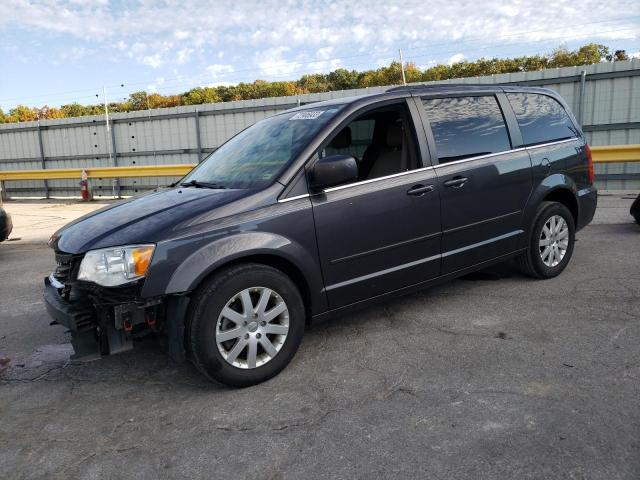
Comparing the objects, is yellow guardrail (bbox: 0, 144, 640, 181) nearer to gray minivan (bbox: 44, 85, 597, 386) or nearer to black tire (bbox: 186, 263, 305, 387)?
gray minivan (bbox: 44, 85, 597, 386)

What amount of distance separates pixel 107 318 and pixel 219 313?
61 cm

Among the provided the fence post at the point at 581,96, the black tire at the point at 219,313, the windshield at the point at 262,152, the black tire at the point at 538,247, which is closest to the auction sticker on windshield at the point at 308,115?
the windshield at the point at 262,152

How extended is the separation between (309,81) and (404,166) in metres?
85.9

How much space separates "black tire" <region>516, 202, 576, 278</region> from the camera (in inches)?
181

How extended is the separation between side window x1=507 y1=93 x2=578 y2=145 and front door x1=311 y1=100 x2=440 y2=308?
A: 129 cm

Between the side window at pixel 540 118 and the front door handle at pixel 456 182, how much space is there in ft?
3.18

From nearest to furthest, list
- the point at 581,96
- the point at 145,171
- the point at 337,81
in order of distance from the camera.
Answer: the point at 581,96 < the point at 145,171 < the point at 337,81

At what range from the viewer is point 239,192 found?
10.5 ft

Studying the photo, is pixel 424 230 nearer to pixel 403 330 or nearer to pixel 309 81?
pixel 403 330

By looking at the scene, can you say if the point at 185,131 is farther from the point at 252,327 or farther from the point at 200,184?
the point at 252,327

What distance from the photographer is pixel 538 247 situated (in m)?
4.68

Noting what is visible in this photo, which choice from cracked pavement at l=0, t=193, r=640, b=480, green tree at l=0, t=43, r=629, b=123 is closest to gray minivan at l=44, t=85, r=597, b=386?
cracked pavement at l=0, t=193, r=640, b=480

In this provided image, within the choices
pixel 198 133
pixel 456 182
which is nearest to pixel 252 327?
pixel 456 182

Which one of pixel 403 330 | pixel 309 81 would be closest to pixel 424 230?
pixel 403 330
